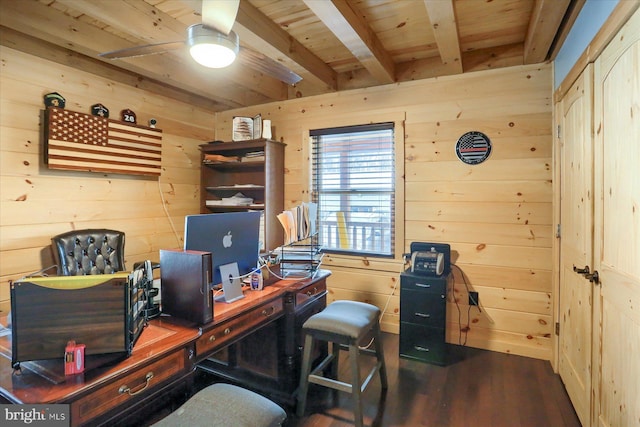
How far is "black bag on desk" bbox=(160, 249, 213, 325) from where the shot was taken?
56.1 inches

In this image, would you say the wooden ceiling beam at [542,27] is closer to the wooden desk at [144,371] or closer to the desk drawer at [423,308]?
the desk drawer at [423,308]

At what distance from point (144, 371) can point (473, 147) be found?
287 centimetres

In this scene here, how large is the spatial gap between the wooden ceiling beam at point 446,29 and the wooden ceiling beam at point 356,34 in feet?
1.56

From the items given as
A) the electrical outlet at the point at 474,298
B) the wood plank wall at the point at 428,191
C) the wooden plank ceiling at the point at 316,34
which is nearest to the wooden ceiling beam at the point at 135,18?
the wooden plank ceiling at the point at 316,34

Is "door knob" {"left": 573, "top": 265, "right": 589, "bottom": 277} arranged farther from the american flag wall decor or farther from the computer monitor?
the american flag wall decor

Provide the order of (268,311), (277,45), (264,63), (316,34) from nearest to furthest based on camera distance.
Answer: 1. (268,311)
2. (264,63)
3. (277,45)
4. (316,34)

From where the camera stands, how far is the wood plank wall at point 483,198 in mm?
2764

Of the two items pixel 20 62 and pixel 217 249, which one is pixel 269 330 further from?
pixel 20 62

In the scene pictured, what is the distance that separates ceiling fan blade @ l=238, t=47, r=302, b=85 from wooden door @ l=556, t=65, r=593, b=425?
65.9 inches

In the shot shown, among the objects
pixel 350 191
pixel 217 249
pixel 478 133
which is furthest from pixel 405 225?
pixel 217 249

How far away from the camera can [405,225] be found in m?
3.24

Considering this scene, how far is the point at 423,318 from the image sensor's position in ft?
8.91

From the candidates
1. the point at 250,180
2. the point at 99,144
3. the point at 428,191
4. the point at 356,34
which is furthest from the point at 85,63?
the point at 428,191

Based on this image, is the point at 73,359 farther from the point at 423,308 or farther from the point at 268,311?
the point at 423,308
